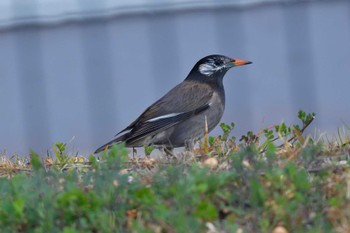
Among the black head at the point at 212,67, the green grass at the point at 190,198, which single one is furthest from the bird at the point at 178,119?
the green grass at the point at 190,198

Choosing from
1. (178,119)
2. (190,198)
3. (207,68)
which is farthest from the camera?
(207,68)

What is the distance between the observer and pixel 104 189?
6.02 m

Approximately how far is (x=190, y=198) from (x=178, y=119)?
158 inches

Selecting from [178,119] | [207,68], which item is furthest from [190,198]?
[207,68]

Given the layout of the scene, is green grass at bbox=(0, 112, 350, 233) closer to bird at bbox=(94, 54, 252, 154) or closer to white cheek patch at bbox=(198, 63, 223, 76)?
bird at bbox=(94, 54, 252, 154)

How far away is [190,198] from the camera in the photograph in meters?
5.80

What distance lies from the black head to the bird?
245 millimetres

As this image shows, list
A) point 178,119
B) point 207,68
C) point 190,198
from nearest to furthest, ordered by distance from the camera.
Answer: point 190,198, point 178,119, point 207,68

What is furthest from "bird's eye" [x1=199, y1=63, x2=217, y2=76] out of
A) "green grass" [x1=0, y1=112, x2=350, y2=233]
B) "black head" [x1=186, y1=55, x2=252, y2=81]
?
"green grass" [x1=0, y1=112, x2=350, y2=233]

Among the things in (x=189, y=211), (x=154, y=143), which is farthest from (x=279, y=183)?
(x=154, y=143)

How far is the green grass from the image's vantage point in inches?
227

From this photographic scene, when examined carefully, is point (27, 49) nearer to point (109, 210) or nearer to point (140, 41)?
point (140, 41)

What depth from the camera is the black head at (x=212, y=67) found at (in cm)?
1052

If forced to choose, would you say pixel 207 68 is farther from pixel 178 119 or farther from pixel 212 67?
pixel 178 119
